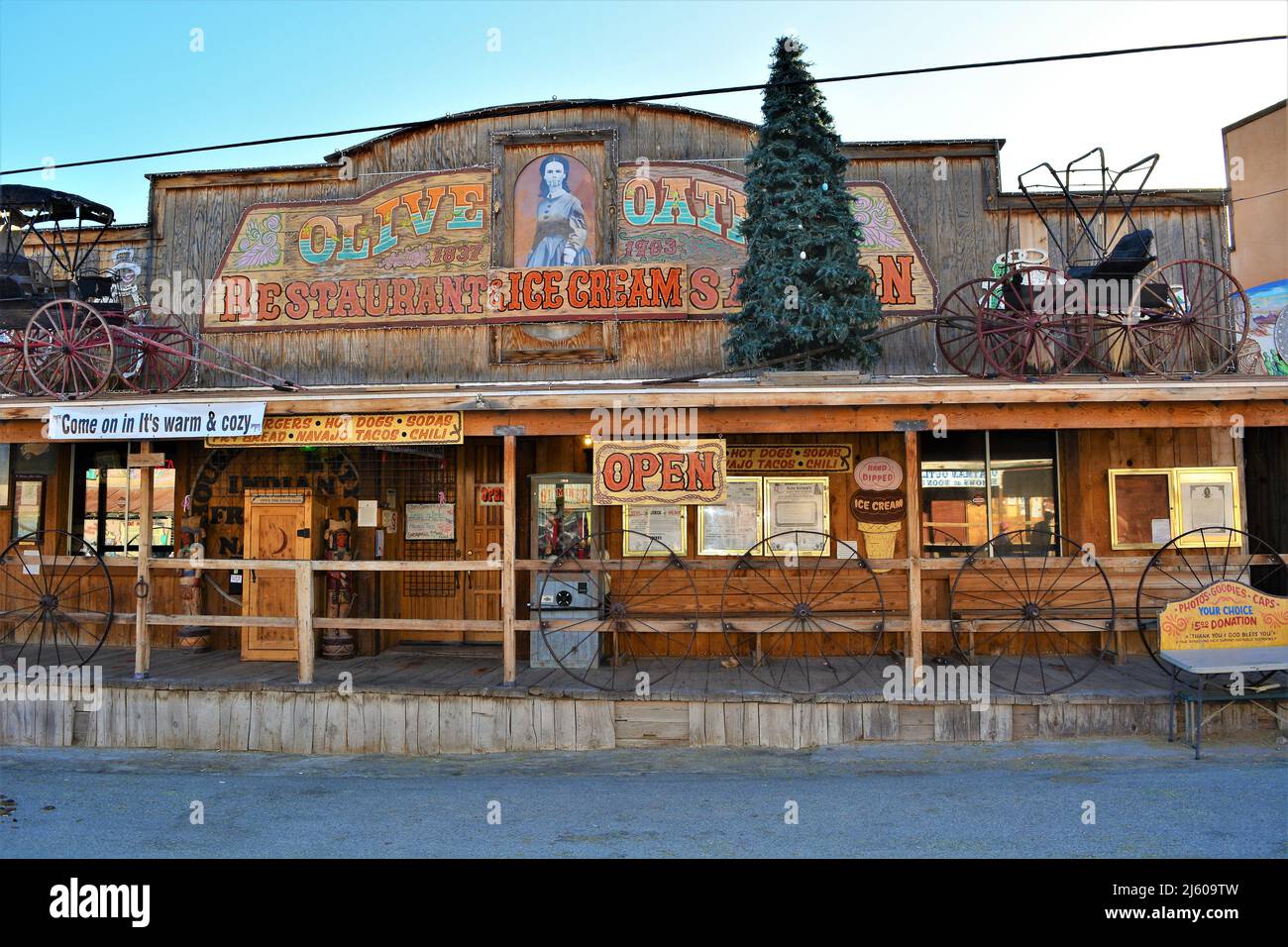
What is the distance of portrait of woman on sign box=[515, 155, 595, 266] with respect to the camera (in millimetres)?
11328

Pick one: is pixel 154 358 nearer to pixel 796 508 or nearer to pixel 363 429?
pixel 363 429

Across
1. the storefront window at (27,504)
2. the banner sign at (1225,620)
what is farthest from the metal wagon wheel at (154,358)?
the banner sign at (1225,620)

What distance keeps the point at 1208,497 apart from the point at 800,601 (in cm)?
493

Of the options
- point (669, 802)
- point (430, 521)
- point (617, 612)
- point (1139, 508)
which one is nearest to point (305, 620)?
point (430, 521)

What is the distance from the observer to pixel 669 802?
6727 mm

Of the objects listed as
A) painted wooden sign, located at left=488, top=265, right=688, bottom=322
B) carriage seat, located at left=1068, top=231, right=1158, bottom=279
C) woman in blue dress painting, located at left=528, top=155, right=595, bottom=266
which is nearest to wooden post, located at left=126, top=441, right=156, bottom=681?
painted wooden sign, located at left=488, top=265, right=688, bottom=322

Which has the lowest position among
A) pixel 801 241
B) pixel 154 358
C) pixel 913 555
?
pixel 913 555

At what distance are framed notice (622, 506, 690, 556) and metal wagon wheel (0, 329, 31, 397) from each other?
7165 millimetres

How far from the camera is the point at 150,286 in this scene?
12.1 meters

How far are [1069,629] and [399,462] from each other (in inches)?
318

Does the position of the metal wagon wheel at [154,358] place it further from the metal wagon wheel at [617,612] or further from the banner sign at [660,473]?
the banner sign at [660,473]

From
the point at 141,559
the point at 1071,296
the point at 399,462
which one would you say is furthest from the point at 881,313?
the point at 141,559

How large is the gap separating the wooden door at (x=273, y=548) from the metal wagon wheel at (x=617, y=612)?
3.13 m

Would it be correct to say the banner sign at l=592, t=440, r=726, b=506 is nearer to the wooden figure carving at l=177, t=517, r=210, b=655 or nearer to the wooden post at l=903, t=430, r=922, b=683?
the wooden post at l=903, t=430, r=922, b=683
